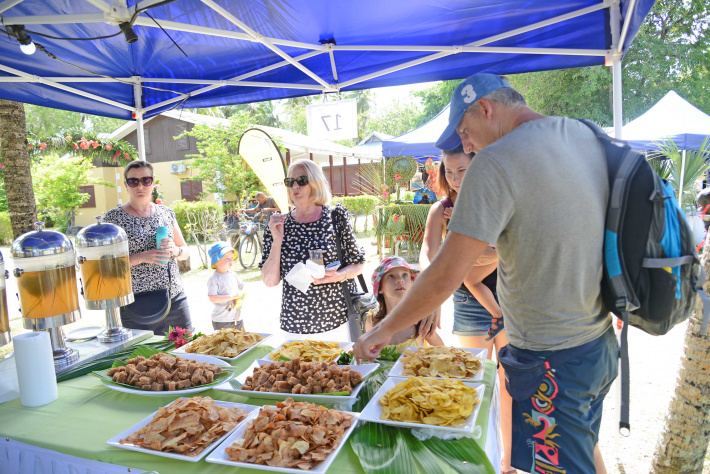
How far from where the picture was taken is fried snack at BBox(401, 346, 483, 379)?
6.11ft

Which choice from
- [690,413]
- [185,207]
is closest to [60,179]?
[185,207]

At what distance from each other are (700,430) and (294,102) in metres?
45.8

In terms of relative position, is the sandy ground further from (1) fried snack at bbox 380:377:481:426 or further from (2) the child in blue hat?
(1) fried snack at bbox 380:377:481:426

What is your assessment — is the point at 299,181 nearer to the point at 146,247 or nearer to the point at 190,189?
the point at 146,247

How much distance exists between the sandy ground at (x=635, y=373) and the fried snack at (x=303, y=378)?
2.08 meters

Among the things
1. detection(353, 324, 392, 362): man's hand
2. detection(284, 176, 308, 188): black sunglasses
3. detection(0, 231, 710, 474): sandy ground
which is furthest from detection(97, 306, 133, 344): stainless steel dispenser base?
detection(0, 231, 710, 474): sandy ground

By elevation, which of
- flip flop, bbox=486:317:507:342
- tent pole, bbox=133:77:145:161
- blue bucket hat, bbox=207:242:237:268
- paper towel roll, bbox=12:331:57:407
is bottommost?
flip flop, bbox=486:317:507:342

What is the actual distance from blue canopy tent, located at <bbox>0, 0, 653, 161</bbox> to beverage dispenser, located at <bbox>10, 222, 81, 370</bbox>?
1177mm

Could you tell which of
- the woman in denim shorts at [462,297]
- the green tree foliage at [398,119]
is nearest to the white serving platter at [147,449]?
the woman in denim shorts at [462,297]

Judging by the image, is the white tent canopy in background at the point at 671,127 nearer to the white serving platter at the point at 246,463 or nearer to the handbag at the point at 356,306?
the handbag at the point at 356,306

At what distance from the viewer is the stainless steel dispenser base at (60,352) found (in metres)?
2.15

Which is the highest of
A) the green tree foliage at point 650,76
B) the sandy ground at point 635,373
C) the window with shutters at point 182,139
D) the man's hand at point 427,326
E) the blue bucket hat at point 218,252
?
the green tree foliage at point 650,76

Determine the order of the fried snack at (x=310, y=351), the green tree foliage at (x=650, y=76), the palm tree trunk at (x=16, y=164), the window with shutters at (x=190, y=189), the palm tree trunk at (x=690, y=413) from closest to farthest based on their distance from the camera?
the fried snack at (x=310, y=351), the palm tree trunk at (x=690, y=413), the palm tree trunk at (x=16, y=164), the green tree foliage at (x=650, y=76), the window with shutters at (x=190, y=189)

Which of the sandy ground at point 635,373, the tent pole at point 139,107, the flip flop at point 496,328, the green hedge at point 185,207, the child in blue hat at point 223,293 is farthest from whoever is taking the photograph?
the green hedge at point 185,207
